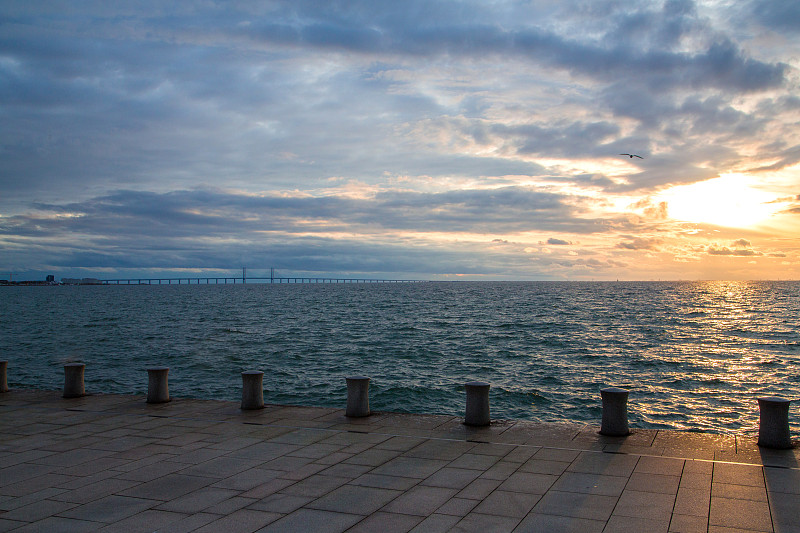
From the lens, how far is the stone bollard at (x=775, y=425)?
9234mm

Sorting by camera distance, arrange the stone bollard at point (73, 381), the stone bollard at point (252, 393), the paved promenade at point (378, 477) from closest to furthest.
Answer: the paved promenade at point (378, 477) < the stone bollard at point (252, 393) < the stone bollard at point (73, 381)

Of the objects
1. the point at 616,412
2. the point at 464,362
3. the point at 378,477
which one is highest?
the point at 616,412

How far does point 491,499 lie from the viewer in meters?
7.41

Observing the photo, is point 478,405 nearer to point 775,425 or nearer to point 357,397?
point 357,397

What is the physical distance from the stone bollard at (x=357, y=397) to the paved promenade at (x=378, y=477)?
0.28m

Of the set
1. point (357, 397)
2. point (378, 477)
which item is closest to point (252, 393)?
point (357, 397)

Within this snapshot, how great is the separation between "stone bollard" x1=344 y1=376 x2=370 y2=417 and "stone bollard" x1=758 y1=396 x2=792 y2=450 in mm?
6674

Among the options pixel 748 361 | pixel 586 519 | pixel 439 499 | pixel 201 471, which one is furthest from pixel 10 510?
pixel 748 361

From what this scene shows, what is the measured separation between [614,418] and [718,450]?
5.14 feet

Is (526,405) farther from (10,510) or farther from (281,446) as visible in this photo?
(10,510)

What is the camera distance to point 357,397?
1205cm

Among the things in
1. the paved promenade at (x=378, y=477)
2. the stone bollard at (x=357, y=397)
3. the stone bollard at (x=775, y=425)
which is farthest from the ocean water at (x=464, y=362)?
the stone bollard at (x=775, y=425)

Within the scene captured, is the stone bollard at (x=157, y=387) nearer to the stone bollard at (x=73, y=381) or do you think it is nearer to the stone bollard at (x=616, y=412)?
the stone bollard at (x=73, y=381)

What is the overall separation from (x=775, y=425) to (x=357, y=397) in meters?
7.00
